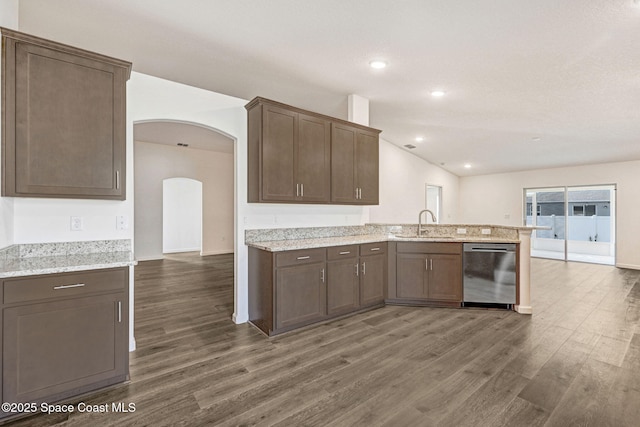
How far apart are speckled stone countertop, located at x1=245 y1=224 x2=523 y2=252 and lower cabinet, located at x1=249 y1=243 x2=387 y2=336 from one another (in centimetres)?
8

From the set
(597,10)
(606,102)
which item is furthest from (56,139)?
(606,102)

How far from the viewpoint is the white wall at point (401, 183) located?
6.46 m

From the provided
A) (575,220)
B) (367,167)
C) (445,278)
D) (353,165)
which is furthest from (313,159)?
(575,220)

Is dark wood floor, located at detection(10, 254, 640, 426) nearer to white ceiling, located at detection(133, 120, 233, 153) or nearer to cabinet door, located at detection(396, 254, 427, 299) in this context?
cabinet door, located at detection(396, 254, 427, 299)

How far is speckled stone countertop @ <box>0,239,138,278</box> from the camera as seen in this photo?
1802mm

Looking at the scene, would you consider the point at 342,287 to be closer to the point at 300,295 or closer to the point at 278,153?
the point at 300,295

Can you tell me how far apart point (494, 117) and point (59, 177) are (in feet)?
17.7

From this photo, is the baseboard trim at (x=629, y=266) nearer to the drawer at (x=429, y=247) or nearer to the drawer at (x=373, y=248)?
the drawer at (x=429, y=247)

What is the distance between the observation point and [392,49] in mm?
2729

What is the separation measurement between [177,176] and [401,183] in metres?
5.71

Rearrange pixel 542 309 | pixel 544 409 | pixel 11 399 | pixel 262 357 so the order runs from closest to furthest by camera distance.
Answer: pixel 11 399 < pixel 544 409 < pixel 262 357 < pixel 542 309

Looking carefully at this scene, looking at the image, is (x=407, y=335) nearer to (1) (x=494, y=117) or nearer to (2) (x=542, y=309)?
(2) (x=542, y=309)

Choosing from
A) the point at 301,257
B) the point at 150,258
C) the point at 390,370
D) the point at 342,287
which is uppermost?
the point at 301,257

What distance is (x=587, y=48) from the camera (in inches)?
101
